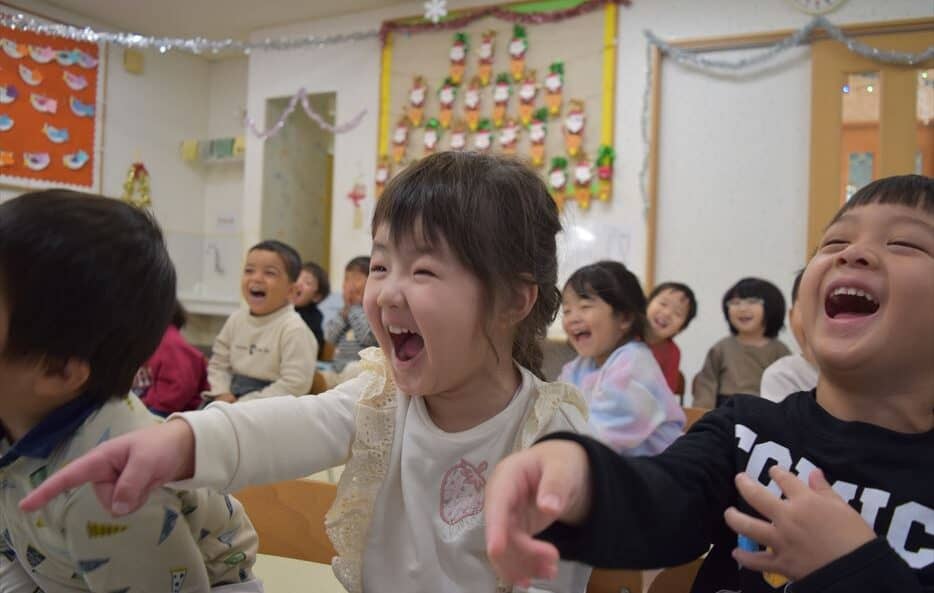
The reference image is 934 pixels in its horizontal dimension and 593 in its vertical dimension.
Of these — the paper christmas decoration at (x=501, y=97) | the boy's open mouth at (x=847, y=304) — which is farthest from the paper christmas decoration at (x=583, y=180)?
the boy's open mouth at (x=847, y=304)

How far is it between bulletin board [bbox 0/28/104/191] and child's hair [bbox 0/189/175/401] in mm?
3494

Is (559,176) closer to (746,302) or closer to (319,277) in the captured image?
(746,302)

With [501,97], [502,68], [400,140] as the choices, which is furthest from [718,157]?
[400,140]

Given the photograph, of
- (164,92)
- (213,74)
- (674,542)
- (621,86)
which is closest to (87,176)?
(164,92)

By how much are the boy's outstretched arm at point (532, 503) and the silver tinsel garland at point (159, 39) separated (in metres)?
4.07

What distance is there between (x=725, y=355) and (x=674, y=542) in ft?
10.5

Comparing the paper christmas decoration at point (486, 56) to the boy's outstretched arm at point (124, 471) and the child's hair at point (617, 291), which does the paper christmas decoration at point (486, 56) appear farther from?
the boy's outstretched arm at point (124, 471)

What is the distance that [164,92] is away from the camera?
21.1 feet

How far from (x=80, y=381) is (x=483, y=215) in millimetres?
539

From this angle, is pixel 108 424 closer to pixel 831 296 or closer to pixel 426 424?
pixel 426 424

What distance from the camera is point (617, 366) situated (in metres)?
2.15

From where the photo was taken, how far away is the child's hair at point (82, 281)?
791mm

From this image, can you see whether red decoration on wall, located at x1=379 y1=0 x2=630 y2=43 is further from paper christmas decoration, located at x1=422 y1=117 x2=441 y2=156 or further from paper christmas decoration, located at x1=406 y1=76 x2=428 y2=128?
paper christmas decoration, located at x1=422 y1=117 x2=441 y2=156

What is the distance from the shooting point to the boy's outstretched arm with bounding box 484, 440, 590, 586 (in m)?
0.48
